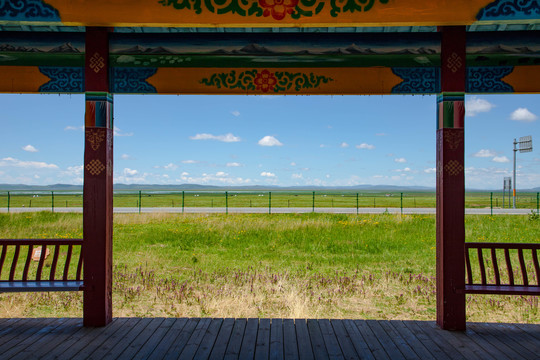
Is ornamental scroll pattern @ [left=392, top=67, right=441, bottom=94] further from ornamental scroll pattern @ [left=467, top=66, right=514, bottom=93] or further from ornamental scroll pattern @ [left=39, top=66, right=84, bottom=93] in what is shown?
ornamental scroll pattern @ [left=39, top=66, right=84, bottom=93]

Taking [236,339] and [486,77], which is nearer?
[236,339]

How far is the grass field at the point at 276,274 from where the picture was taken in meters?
5.39

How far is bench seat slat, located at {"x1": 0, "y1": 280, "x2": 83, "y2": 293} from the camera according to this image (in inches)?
152

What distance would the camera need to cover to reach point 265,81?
486cm

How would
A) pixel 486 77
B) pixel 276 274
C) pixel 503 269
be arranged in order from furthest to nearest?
pixel 503 269 → pixel 276 274 → pixel 486 77

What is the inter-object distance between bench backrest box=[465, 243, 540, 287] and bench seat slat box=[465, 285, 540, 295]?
56 mm

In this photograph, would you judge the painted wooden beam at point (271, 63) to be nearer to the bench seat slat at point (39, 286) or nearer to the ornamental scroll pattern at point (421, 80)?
the ornamental scroll pattern at point (421, 80)

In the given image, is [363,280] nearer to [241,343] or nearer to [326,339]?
[326,339]

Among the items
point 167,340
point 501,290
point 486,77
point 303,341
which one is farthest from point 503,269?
point 167,340

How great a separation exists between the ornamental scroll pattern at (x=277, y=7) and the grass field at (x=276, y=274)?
148 inches

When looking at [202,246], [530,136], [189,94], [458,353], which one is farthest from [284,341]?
[530,136]

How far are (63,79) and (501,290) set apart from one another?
18.8 ft

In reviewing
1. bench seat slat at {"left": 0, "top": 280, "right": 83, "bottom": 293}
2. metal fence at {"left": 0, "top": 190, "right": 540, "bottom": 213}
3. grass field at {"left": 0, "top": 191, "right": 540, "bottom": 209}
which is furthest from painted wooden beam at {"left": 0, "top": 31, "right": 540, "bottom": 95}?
metal fence at {"left": 0, "top": 190, "right": 540, "bottom": 213}

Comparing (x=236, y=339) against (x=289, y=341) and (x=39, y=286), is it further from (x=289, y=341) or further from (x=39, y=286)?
(x=39, y=286)
